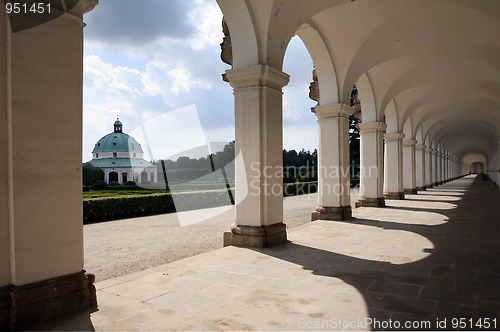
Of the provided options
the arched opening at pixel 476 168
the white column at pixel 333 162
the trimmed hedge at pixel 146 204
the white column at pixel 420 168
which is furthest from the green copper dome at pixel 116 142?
the arched opening at pixel 476 168

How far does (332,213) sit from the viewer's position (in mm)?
10203

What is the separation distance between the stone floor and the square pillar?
29cm

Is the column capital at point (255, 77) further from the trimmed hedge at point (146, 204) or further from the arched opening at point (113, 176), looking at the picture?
the arched opening at point (113, 176)

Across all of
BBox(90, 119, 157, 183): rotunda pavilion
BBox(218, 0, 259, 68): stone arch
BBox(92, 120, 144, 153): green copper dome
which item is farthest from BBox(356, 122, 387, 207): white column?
BBox(92, 120, 144, 153): green copper dome

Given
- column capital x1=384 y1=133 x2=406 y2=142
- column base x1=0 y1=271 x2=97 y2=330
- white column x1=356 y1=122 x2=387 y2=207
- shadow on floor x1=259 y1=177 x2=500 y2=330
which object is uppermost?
column capital x1=384 y1=133 x2=406 y2=142

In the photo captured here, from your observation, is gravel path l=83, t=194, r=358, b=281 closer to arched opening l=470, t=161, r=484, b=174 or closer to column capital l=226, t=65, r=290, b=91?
column capital l=226, t=65, r=290, b=91

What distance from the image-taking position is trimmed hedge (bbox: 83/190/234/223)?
14144 mm

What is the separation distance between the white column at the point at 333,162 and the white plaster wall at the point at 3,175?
8282mm

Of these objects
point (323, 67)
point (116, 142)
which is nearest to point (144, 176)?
point (116, 142)

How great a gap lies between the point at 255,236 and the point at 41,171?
13.0 feet

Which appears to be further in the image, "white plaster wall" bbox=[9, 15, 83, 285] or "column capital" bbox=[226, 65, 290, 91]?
"column capital" bbox=[226, 65, 290, 91]

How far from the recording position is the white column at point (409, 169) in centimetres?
2045

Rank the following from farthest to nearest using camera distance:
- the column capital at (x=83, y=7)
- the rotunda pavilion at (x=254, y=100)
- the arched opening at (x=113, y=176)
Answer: the arched opening at (x=113, y=176), the column capital at (x=83, y=7), the rotunda pavilion at (x=254, y=100)

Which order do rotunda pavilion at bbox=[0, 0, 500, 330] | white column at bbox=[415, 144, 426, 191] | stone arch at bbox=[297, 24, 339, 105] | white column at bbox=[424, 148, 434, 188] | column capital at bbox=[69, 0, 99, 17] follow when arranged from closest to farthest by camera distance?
1. rotunda pavilion at bbox=[0, 0, 500, 330]
2. column capital at bbox=[69, 0, 99, 17]
3. stone arch at bbox=[297, 24, 339, 105]
4. white column at bbox=[415, 144, 426, 191]
5. white column at bbox=[424, 148, 434, 188]
